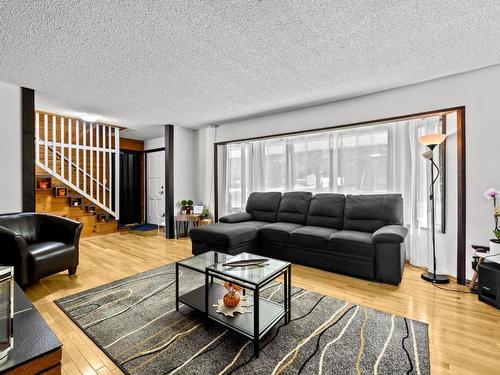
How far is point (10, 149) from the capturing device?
3.16 m

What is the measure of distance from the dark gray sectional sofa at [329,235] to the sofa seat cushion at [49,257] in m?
1.55

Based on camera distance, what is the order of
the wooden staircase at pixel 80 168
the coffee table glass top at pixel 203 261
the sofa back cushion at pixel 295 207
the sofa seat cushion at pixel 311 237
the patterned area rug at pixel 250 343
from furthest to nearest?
1. the wooden staircase at pixel 80 168
2. the sofa back cushion at pixel 295 207
3. the sofa seat cushion at pixel 311 237
4. the coffee table glass top at pixel 203 261
5. the patterned area rug at pixel 250 343

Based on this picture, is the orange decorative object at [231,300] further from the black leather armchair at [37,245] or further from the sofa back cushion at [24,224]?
the sofa back cushion at [24,224]

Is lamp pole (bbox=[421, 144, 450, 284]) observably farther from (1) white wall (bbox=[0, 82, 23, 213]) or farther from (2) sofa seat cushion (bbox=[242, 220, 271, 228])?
(1) white wall (bbox=[0, 82, 23, 213])

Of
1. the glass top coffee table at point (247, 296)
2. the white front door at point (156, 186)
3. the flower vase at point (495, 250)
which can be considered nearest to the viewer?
the glass top coffee table at point (247, 296)

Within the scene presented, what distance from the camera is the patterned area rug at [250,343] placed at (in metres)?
1.57

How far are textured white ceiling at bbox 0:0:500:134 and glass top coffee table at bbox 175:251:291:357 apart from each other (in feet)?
6.38

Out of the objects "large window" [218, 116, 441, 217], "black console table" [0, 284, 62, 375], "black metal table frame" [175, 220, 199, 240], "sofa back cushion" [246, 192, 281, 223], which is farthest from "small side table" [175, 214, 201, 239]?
"black console table" [0, 284, 62, 375]

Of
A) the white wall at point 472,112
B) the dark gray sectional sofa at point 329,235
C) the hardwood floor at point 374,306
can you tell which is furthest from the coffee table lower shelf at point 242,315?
the white wall at point 472,112

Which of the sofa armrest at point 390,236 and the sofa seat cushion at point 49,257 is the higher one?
the sofa armrest at point 390,236

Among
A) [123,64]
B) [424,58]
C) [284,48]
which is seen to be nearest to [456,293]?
[424,58]

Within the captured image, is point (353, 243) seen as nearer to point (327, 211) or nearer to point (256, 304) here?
point (327, 211)


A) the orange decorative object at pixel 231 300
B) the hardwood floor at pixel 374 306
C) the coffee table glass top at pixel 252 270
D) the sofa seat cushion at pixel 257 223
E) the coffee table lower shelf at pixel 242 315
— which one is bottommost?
the hardwood floor at pixel 374 306

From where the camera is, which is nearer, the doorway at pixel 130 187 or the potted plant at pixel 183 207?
the potted plant at pixel 183 207
